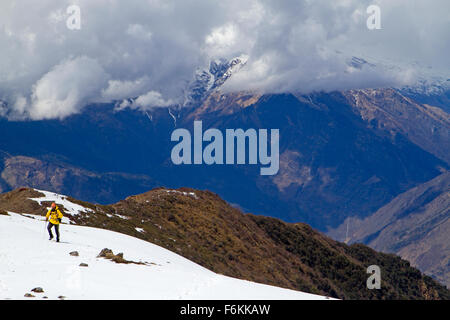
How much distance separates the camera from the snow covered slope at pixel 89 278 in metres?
24.2

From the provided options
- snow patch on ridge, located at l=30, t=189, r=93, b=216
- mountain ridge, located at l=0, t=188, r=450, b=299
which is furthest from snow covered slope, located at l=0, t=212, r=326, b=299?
snow patch on ridge, located at l=30, t=189, r=93, b=216

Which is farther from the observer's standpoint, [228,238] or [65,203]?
[228,238]

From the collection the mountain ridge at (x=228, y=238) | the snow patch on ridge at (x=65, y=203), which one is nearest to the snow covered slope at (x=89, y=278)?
the mountain ridge at (x=228, y=238)

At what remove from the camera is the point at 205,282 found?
2944 cm

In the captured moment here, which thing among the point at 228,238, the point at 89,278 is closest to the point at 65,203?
the point at 228,238

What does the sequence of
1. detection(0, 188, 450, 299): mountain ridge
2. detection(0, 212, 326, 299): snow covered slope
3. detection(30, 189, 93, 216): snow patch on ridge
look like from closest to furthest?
detection(0, 212, 326, 299): snow covered slope, detection(30, 189, 93, 216): snow patch on ridge, detection(0, 188, 450, 299): mountain ridge

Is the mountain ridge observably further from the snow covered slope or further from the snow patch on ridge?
the snow covered slope

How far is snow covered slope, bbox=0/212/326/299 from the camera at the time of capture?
79.3 ft

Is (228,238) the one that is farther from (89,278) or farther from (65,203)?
(89,278)

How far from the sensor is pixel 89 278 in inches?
1045

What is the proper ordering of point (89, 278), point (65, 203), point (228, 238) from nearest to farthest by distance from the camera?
point (89, 278)
point (65, 203)
point (228, 238)

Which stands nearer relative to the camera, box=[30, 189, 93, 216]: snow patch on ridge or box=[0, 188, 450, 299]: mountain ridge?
box=[30, 189, 93, 216]: snow patch on ridge
